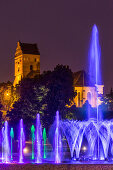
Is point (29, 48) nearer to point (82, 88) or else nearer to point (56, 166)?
point (82, 88)

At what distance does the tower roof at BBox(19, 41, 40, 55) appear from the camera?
126 m

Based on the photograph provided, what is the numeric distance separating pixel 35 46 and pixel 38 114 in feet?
289

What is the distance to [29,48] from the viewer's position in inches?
5027

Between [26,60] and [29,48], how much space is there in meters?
4.26

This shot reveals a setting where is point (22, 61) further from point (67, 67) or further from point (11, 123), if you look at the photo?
point (11, 123)

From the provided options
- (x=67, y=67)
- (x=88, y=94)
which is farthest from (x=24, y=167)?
(x=88, y=94)

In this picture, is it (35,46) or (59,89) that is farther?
(35,46)

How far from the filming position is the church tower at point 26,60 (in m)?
124

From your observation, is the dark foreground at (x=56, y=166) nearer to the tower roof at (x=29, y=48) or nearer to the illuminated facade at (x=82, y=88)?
the illuminated facade at (x=82, y=88)

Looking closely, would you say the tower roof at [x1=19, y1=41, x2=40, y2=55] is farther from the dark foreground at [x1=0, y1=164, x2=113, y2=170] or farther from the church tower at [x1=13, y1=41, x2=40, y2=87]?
the dark foreground at [x1=0, y1=164, x2=113, y2=170]

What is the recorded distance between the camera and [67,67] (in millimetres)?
71062

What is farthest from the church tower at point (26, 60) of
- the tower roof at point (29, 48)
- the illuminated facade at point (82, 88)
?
the illuminated facade at point (82, 88)

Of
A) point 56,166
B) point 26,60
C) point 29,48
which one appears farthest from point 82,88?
point 56,166

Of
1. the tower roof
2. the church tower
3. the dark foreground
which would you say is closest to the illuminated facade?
the church tower
